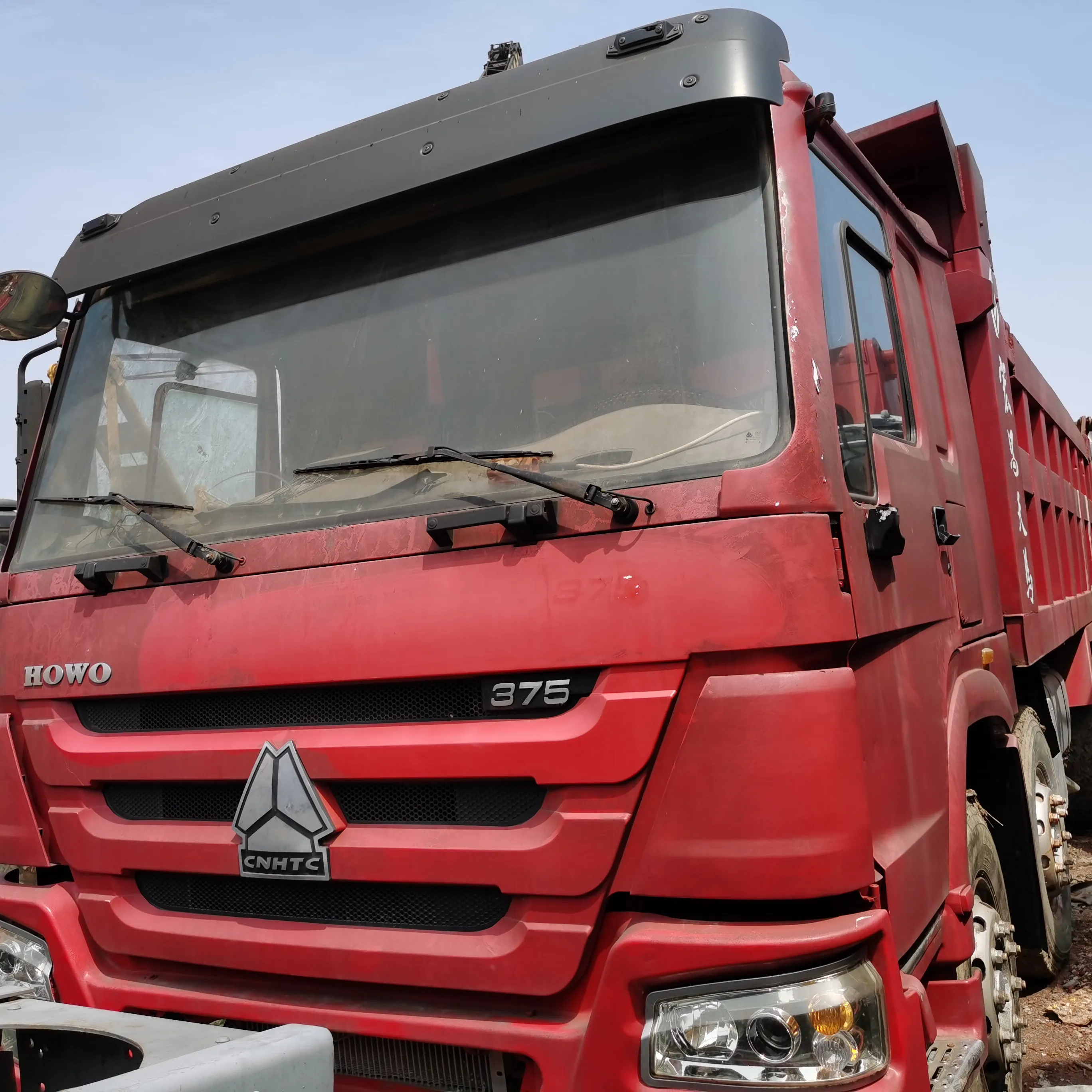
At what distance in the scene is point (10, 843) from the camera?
2949mm

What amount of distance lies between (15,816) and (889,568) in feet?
7.54

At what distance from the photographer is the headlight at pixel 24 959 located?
281 cm

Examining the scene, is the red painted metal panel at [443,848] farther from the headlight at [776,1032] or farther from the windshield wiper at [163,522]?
the windshield wiper at [163,522]

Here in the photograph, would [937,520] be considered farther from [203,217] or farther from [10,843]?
[10,843]

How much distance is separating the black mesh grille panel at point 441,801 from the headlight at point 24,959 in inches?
40.5

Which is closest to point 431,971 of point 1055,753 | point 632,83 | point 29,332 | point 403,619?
point 403,619

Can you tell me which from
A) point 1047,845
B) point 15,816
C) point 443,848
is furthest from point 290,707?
point 1047,845

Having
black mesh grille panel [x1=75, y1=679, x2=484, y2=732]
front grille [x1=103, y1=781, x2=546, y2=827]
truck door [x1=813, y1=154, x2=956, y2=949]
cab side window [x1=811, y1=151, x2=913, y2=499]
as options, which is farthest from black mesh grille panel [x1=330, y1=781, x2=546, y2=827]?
cab side window [x1=811, y1=151, x2=913, y2=499]

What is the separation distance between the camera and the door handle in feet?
9.62

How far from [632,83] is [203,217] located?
1.29 meters

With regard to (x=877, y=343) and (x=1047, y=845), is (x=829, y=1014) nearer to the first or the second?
(x=877, y=343)

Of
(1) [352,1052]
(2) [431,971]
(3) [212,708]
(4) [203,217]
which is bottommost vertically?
(1) [352,1052]

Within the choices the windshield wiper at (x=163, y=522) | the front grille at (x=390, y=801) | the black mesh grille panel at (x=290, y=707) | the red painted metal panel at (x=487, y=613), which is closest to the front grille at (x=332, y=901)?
the front grille at (x=390, y=801)

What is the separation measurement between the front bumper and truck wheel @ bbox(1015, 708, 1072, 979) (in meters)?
2.12
